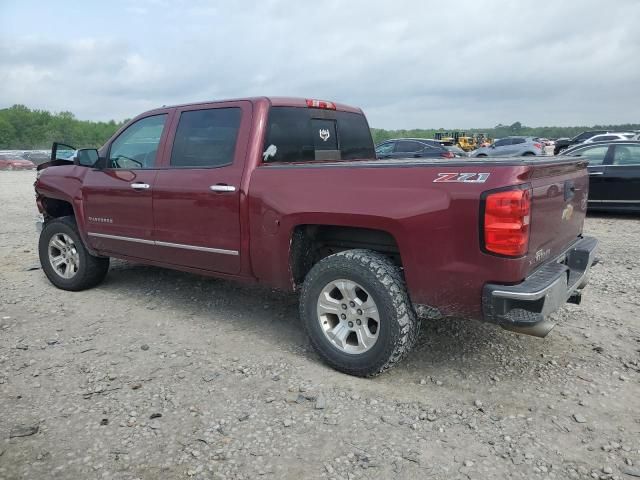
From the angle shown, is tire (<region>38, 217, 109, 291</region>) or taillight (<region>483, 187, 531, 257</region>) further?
tire (<region>38, 217, 109, 291</region>)

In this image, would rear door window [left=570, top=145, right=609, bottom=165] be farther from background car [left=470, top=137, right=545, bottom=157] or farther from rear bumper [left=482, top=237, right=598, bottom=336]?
background car [left=470, top=137, right=545, bottom=157]

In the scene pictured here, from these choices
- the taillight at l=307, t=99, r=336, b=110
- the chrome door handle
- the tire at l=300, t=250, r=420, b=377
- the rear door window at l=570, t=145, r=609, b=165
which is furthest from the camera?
the rear door window at l=570, t=145, r=609, b=165

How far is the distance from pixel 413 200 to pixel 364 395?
1.28 meters

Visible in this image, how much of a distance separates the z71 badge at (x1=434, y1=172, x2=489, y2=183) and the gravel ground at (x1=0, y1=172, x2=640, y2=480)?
4.51 feet

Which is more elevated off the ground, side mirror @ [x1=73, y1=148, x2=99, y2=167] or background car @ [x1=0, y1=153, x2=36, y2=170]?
side mirror @ [x1=73, y1=148, x2=99, y2=167]

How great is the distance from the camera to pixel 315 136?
4598 mm

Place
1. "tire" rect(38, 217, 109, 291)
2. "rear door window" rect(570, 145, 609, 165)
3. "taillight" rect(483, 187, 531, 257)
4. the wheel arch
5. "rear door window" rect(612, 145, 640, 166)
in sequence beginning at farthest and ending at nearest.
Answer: "rear door window" rect(570, 145, 609, 165), "rear door window" rect(612, 145, 640, 166), "tire" rect(38, 217, 109, 291), the wheel arch, "taillight" rect(483, 187, 531, 257)

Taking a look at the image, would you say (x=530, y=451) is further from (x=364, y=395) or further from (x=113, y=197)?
(x=113, y=197)

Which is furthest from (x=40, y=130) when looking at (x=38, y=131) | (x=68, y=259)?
(x=68, y=259)

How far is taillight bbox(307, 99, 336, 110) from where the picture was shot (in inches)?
180

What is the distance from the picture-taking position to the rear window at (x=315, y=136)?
4203mm

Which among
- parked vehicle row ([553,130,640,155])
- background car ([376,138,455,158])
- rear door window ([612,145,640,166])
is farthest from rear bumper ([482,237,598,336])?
parked vehicle row ([553,130,640,155])

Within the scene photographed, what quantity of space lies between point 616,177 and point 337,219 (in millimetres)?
8230

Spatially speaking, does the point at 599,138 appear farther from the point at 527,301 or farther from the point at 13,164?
the point at 13,164
